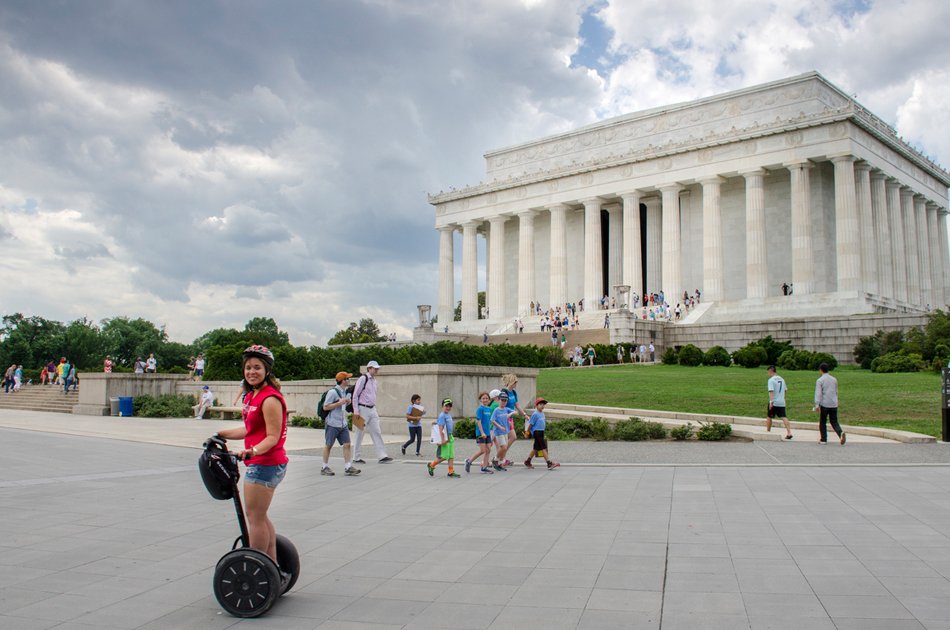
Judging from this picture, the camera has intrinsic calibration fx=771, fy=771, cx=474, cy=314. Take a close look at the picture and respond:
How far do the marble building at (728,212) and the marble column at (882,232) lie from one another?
102mm

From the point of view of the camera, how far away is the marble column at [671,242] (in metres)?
58.1

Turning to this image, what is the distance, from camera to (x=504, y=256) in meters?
71.7

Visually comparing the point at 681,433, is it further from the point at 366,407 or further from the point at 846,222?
the point at 846,222

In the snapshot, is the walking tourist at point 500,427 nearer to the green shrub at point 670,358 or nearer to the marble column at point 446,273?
the green shrub at point 670,358

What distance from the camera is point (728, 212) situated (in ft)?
199

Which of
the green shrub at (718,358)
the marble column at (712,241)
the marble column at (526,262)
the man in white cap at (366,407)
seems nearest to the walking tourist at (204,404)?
the man in white cap at (366,407)

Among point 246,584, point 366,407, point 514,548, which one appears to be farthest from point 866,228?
point 246,584

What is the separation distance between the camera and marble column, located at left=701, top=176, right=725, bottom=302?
55406 mm

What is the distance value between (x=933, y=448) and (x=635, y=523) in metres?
10.2

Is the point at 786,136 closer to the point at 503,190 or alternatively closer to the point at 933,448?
the point at 503,190

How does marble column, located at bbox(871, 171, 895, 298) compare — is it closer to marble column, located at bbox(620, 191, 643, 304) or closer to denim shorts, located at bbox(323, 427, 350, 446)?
marble column, located at bbox(620, 191, 643, 304)

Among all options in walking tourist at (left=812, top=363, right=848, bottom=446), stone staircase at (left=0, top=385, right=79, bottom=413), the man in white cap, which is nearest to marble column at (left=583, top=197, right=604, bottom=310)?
stone staircase at (left=0, top=385, right=79, bottom=413)

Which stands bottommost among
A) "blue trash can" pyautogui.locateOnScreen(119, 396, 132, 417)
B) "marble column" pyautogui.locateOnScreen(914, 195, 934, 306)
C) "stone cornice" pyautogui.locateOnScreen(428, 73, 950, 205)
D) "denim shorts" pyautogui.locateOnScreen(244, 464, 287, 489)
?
"blue trash can" pyautogui.locateOnScreen(119, 396, 132, 417)

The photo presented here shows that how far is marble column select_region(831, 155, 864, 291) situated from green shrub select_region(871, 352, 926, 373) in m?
16.5
